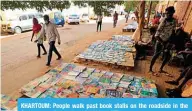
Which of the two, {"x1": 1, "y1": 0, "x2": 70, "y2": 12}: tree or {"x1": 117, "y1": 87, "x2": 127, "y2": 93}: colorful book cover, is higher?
{"x1": 1, "y1": 0, "x2": 70, "y2": 12}: tree

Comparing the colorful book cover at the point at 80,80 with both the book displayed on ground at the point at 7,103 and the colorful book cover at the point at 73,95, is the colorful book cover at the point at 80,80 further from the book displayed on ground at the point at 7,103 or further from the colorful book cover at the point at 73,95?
the book displayed on ground at the point at 7,103

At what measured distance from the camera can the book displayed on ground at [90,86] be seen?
3.58 metres

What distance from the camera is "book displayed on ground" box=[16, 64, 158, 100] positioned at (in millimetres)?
3579

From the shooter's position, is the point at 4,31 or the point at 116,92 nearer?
the point at 116,92

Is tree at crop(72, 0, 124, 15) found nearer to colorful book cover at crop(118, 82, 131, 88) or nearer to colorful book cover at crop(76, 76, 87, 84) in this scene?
colorful book cover at crop(76, 76, 87, 84)

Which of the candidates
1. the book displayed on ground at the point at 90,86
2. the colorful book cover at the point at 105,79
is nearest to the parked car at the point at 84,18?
the book displayed on ground at the point at 90,86

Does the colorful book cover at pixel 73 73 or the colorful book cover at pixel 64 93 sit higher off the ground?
the colorful book cover at pixel 73 73

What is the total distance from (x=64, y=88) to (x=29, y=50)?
4456mm

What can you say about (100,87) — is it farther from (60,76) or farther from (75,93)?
(60,76)

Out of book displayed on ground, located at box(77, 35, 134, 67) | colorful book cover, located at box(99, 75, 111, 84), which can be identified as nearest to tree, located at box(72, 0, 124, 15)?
book displayed on ground, located at box(77, 35, 134, 67)

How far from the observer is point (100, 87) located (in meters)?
3.84

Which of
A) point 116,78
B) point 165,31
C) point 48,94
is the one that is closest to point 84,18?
point 165,31

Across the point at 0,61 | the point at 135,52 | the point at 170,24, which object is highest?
the point at 170,24

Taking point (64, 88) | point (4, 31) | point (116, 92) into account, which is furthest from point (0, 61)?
point (4, 31)
